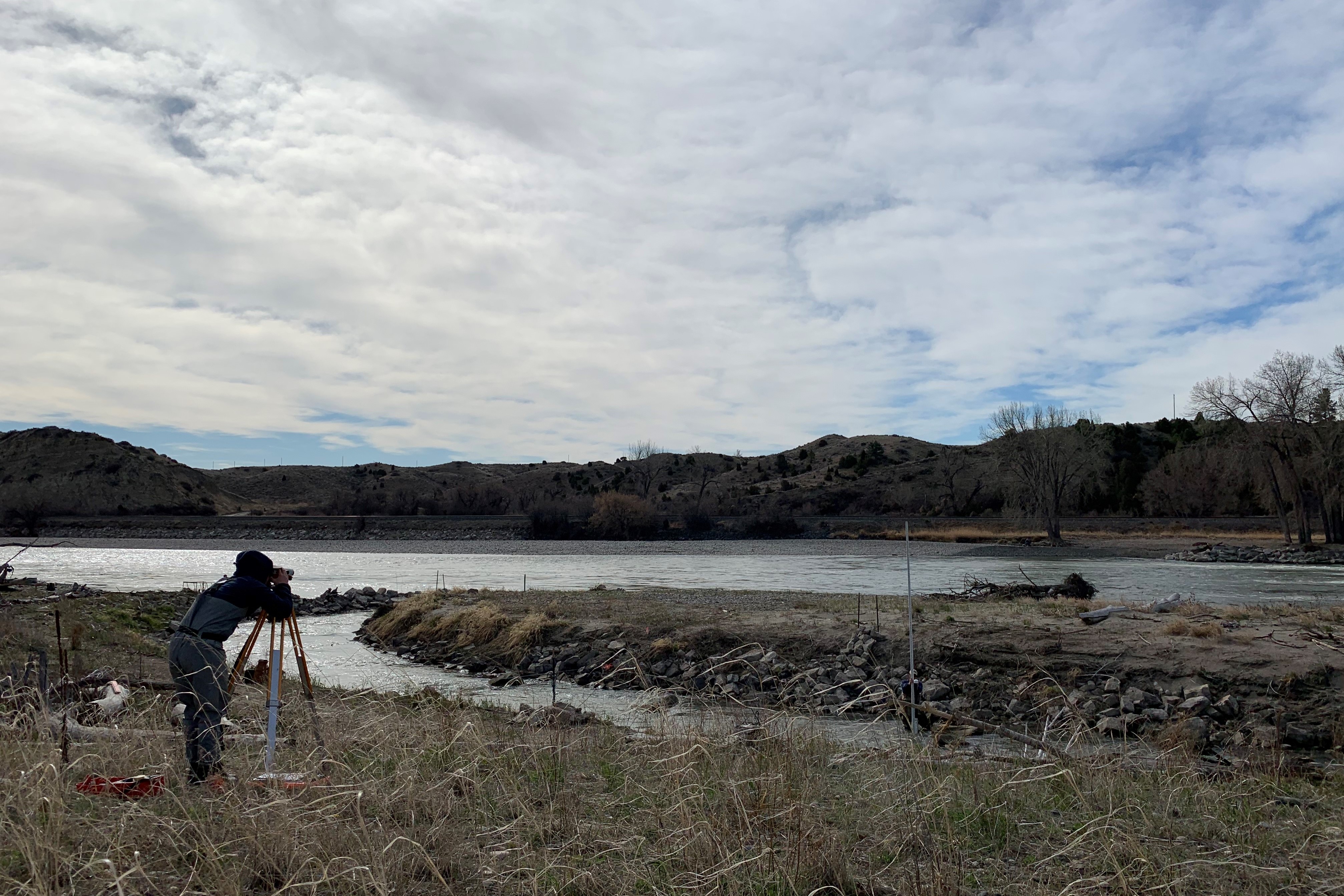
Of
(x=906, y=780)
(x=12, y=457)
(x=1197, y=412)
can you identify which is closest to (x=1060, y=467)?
(x=1197, y=412)

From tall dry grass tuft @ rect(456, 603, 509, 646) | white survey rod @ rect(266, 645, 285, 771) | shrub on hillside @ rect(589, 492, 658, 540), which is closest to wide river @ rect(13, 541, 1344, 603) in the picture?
tall dry grass tuft @ rect(456, 603, 509, 646)

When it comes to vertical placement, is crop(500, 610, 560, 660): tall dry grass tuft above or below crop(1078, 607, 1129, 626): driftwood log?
below

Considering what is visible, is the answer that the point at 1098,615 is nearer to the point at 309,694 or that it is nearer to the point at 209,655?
the point at 309,694

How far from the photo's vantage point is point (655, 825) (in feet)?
18.0

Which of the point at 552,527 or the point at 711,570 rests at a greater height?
the point at 552,527

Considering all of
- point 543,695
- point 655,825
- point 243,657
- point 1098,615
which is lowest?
point 543,695

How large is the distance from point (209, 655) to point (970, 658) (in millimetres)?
13988

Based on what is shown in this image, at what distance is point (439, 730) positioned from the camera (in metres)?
7.91

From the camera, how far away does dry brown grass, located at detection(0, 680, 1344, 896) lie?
454 cm

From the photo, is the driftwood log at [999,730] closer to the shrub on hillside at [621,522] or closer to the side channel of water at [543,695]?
the side channel of water at [543,695]

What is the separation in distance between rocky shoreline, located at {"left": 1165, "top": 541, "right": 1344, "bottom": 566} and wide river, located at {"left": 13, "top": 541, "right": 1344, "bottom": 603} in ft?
7.47

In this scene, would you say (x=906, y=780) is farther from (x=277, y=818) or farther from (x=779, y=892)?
(x=277, y=818)

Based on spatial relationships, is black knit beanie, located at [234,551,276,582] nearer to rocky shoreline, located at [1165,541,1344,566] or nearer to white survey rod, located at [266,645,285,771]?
white survey rod, located at [266,645,285,771]

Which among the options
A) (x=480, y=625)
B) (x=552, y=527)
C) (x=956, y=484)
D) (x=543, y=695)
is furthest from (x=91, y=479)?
(x=543, y=695)
